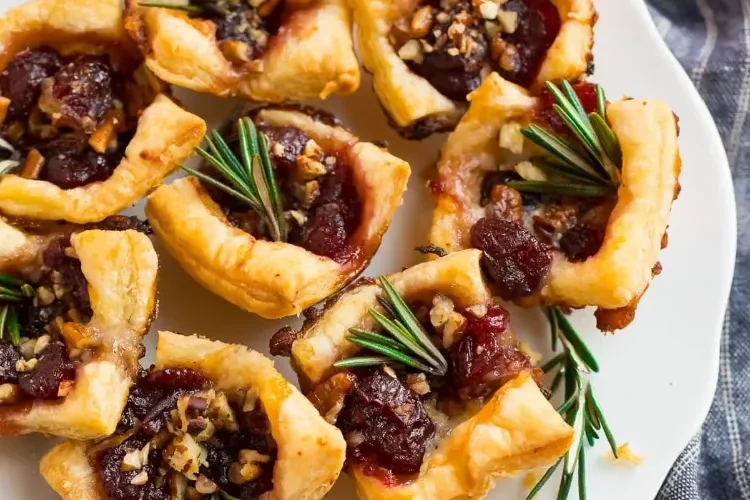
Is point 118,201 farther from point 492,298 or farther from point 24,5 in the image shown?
point 492,298

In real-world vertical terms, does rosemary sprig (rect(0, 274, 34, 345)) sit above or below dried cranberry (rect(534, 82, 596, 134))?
below

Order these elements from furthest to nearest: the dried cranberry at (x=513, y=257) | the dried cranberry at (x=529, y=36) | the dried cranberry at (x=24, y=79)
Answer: the dried cranberry at (x=529, y=36)
the dried cranberry at (x=24, y=79)
the dried cranberry at (x=513, y=257)

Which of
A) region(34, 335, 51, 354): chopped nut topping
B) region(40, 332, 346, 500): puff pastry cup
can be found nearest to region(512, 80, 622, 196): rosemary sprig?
region(40, 332, 346, 500): puff pastry cup

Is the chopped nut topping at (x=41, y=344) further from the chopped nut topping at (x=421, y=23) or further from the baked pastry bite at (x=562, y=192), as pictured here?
the chopped nut topping at (x=421, y=23)

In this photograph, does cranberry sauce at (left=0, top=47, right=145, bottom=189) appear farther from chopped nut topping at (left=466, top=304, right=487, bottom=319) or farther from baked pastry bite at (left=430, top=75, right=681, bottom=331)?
chopped nut topping at (left=466, top=304, right=487, bottom=319)

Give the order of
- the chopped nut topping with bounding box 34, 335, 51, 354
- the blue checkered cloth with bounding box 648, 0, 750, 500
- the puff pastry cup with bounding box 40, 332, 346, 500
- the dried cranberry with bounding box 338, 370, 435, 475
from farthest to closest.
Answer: the blue checkered cloth with bounding box 648, 0, 750, 500 → the chopped nut topping with bounding box 34, 335, 51, 354 → the dried cranberry with bounding box 338, 370, 435, 475 → the puff pastry cup with bounding box 40, 332, 346, 500

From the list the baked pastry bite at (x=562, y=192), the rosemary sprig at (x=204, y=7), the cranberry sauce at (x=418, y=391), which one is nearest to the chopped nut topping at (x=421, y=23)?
the baked pastry bite at (x=562, y=192)
